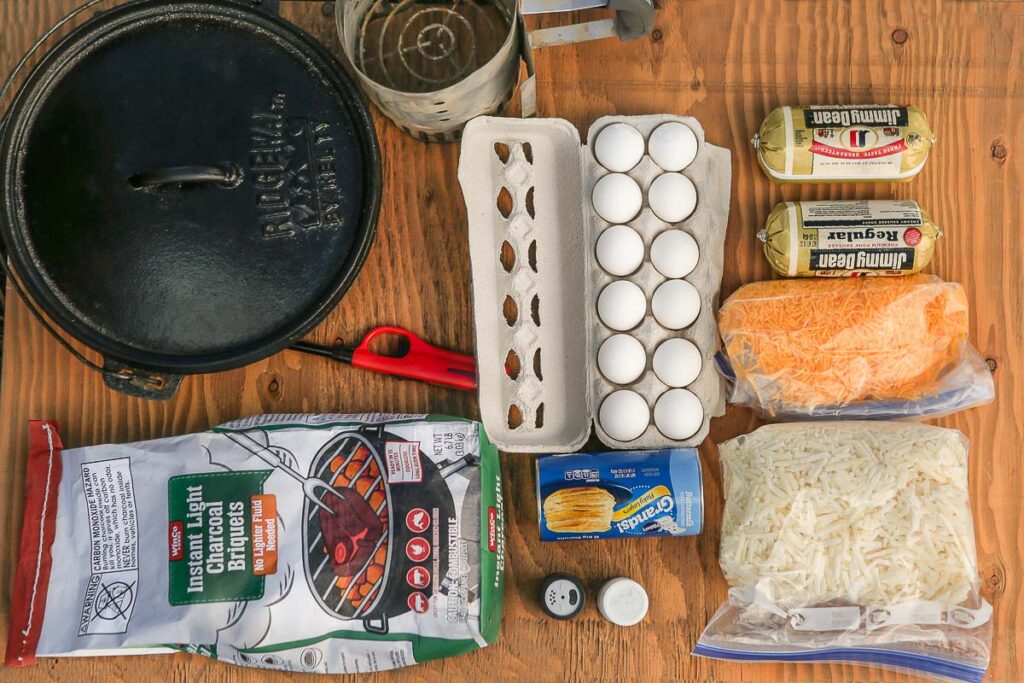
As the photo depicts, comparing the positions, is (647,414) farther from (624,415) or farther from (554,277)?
(554,277)

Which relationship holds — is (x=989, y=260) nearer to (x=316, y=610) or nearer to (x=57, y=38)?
(x=316, y=610)

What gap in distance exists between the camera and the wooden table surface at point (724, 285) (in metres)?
1.16

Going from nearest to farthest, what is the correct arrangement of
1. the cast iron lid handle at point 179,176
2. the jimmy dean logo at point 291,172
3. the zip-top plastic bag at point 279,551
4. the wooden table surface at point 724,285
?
the cast iron lid handle at point 179,176 → the jimmy dean logo at point 291,172 → the zip-top plastic bag at point 279,551 → the wooden table surface at point 724,285

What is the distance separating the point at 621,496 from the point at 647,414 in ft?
0.44

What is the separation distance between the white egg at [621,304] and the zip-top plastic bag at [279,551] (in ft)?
0.87

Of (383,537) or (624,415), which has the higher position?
(624,415)

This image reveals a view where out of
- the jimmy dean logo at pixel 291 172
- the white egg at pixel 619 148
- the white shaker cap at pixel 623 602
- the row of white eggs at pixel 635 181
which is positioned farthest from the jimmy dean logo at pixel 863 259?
the jimmy dean logo at pixel 291 172

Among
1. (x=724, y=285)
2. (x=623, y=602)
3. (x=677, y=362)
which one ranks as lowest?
(x=623, y=602)

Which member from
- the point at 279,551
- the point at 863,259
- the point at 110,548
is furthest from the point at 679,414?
the point at 110,548

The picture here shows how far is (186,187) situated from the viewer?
Result: 0.91 metres

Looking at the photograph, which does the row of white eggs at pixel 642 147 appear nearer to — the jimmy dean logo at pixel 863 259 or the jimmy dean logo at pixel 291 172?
the jimmy dean logo at pixel 863 259

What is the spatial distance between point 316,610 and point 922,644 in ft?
2.98

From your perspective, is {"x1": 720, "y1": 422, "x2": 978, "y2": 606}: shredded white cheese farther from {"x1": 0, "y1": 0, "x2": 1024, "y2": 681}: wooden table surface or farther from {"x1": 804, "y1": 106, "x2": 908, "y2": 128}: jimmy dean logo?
{"x1": 804, "y1": 106, "x2": 908, "y2": 128}: jimmy dean logo

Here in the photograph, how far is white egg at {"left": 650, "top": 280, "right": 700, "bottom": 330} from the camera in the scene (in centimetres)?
111
